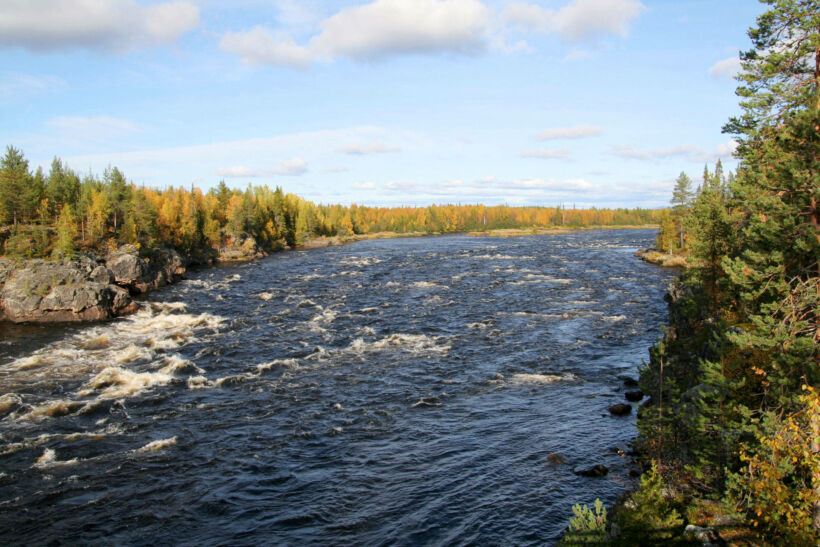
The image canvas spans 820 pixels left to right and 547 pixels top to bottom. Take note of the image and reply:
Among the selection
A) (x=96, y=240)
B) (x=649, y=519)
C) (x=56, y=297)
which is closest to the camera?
(x=649, y=519)

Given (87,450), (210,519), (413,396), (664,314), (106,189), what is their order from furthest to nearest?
(106,189), (664,314), (413,396), (87,450), (210,519)

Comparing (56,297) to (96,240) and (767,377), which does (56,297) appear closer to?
(96,240)

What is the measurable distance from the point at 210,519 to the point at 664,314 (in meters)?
44.6

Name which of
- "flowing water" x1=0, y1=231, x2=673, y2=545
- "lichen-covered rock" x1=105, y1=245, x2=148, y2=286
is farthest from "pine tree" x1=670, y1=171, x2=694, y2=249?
"lichen-covered rock" x1=105, y1=245, x2=148, y2=286

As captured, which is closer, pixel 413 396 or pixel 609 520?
pixel 609 520

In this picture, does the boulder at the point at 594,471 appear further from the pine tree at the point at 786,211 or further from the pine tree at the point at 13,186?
the pine tree at the point at 13,186

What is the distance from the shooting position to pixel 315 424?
2503 centimetres

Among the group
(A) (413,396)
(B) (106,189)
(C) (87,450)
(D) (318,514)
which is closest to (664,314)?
(A) (413,396)

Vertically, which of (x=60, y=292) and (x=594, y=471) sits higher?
(x=60, y=292)

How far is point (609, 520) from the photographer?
1484 cm

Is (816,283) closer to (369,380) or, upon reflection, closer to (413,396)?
(413,396)

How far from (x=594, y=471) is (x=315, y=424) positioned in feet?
44.3

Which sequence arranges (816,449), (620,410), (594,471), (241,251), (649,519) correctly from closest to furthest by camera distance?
(816,449)
(649,519)
(594,471)
(620,410)
(241,251)

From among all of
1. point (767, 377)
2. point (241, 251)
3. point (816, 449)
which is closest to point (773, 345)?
point (767, 377)
